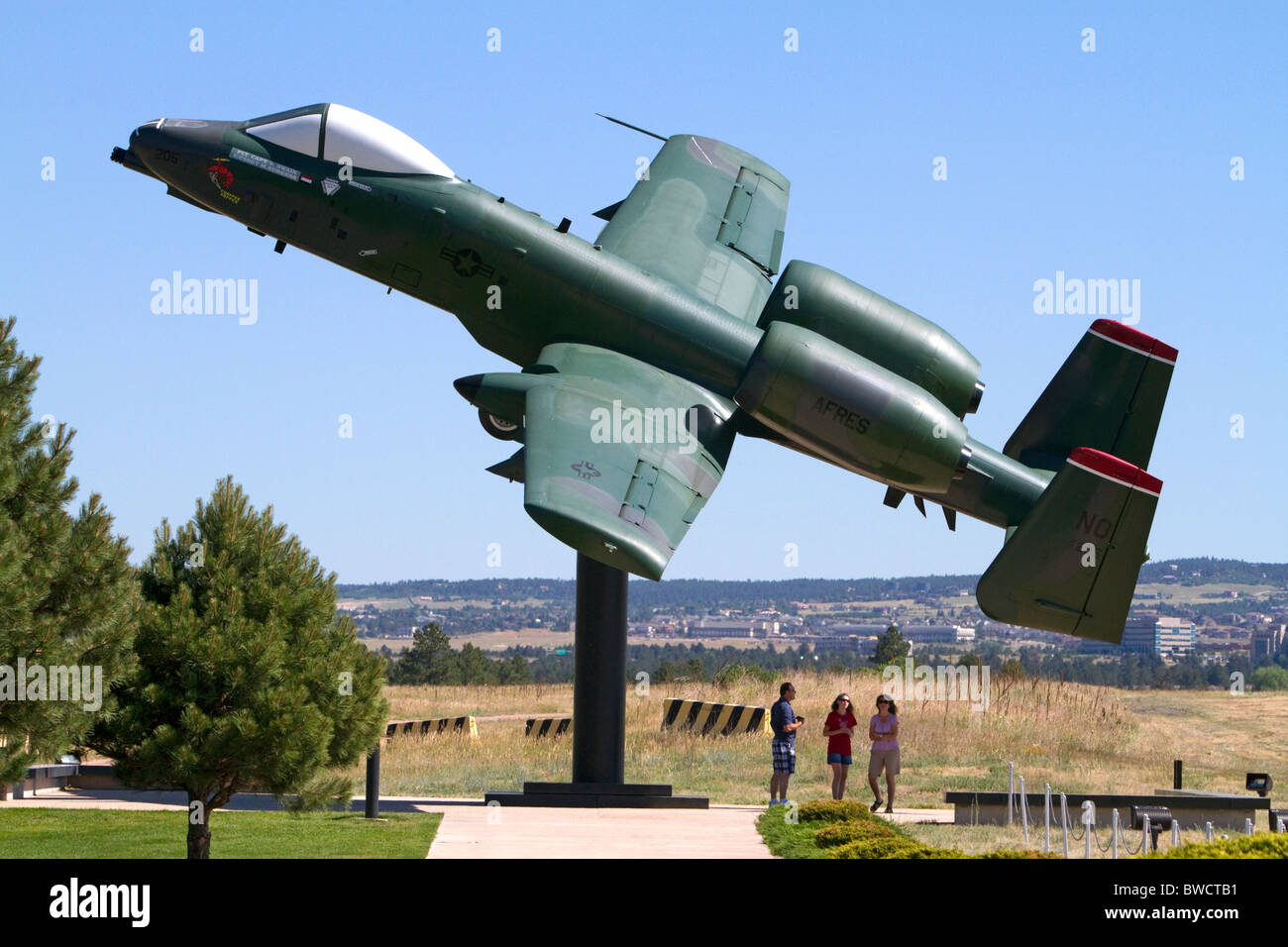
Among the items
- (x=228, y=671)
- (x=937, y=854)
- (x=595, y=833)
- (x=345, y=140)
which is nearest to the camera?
(x=937, y=854)

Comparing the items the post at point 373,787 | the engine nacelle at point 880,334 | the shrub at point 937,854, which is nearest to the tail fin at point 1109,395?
the engine nacelle at point 880,334

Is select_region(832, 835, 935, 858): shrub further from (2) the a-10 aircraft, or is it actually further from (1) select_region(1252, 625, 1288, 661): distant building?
(1) select_region(1252, 625, 1288, 661): distant building

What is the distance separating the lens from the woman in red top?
61.4 ft

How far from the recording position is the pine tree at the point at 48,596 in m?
12.5

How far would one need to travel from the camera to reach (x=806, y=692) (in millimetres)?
35188

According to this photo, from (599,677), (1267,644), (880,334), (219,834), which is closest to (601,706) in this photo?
(599,677)

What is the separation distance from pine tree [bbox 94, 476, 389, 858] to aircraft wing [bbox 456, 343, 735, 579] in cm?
266

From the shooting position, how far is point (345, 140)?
1725 cm

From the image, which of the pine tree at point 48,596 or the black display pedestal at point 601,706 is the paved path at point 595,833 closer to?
A: the black display pedestal at point 601,706

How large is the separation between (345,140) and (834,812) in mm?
Answer: 9971

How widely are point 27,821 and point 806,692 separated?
2166cm

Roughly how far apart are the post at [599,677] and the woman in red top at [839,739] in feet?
9.45

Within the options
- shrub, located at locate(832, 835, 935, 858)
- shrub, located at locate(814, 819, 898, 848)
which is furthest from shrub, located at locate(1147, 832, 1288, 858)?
shrub, located at locate(814, 819, 898, 848)

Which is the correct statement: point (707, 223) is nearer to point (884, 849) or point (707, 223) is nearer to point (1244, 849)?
point (884, 849)
